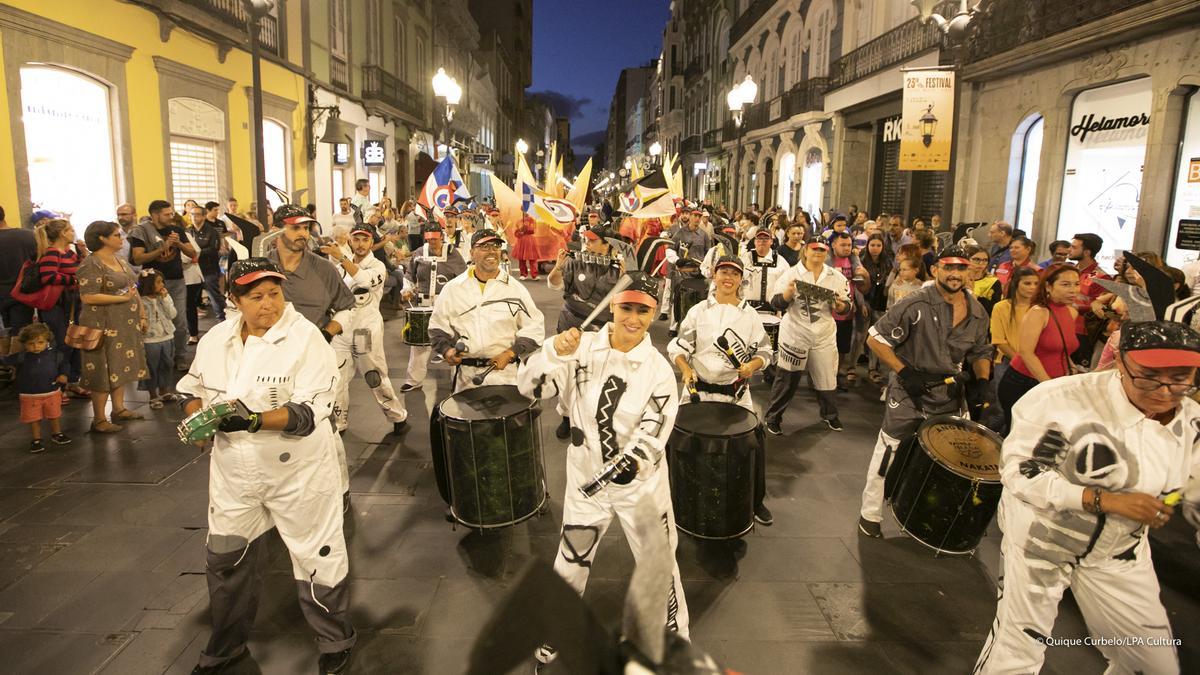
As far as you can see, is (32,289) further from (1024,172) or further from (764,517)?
(1024,172)

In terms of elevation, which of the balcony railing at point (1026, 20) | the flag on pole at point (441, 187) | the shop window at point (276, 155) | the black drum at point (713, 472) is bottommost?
the black drum at point (713, 472)

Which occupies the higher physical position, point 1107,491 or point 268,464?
point 1107,491

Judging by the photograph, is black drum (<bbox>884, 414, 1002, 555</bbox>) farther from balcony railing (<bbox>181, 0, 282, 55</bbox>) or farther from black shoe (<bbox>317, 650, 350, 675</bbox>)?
balcony railing (<bbox>181, 0, 282, 55</bbox>)

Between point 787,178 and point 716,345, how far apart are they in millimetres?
27118

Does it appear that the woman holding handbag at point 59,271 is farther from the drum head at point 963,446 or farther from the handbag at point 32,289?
the drum head at point 963,446

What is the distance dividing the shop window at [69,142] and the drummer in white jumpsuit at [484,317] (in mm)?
8383

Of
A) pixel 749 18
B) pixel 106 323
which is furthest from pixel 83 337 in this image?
pixel 749 18

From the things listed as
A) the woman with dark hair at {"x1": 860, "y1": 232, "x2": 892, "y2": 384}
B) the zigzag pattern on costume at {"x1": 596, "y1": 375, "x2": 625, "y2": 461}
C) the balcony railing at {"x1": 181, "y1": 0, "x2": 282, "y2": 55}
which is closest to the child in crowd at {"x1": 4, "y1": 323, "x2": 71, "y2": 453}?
the zigzag pattern on costume at {"x1": 596, "y1": 375, "x2": 625, "y2": 461}

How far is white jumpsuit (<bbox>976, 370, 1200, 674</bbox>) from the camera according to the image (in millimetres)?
2803

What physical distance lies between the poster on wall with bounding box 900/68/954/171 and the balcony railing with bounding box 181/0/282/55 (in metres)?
12.4

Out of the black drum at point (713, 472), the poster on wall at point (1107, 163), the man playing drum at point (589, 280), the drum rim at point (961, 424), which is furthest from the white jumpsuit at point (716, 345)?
the poster on wall at point (1107, 163)

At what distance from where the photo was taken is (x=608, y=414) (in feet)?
11.9

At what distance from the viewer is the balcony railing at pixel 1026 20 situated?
11438 millimetres

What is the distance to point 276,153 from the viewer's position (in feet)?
62.4
